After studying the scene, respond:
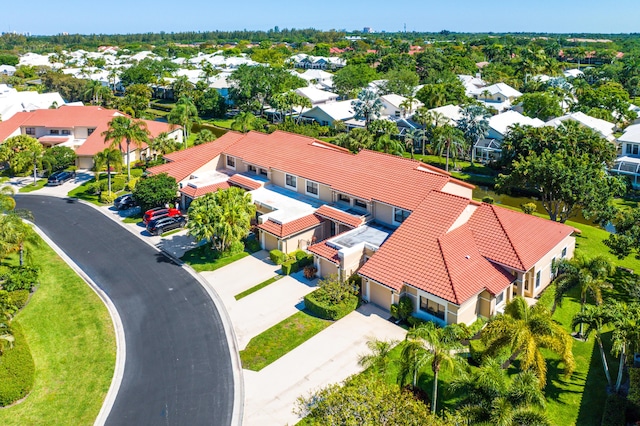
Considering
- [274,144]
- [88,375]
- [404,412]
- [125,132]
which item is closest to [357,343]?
[404,412]

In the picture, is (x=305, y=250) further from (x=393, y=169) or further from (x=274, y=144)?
(x=274, y=144)

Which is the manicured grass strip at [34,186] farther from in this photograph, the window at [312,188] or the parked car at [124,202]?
the window at [312,188]

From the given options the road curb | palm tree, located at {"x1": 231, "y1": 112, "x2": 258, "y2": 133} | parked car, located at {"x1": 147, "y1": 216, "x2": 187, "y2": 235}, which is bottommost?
the road curb

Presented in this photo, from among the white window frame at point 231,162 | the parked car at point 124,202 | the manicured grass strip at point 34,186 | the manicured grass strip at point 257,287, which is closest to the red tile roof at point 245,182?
the white window frame at point 231,162

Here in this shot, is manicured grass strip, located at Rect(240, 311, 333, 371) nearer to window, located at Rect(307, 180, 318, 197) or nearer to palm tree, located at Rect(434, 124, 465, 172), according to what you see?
window, located at Rect(307, 180, 318, 197)

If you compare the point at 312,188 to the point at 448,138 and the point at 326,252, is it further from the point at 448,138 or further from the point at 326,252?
the point at 448,138

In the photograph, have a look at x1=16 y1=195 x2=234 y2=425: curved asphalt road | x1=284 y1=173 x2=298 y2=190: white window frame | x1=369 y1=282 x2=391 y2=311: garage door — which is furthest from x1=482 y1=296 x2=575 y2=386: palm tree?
x1=284 y1=173 x2=298 y2=190: white window frame
